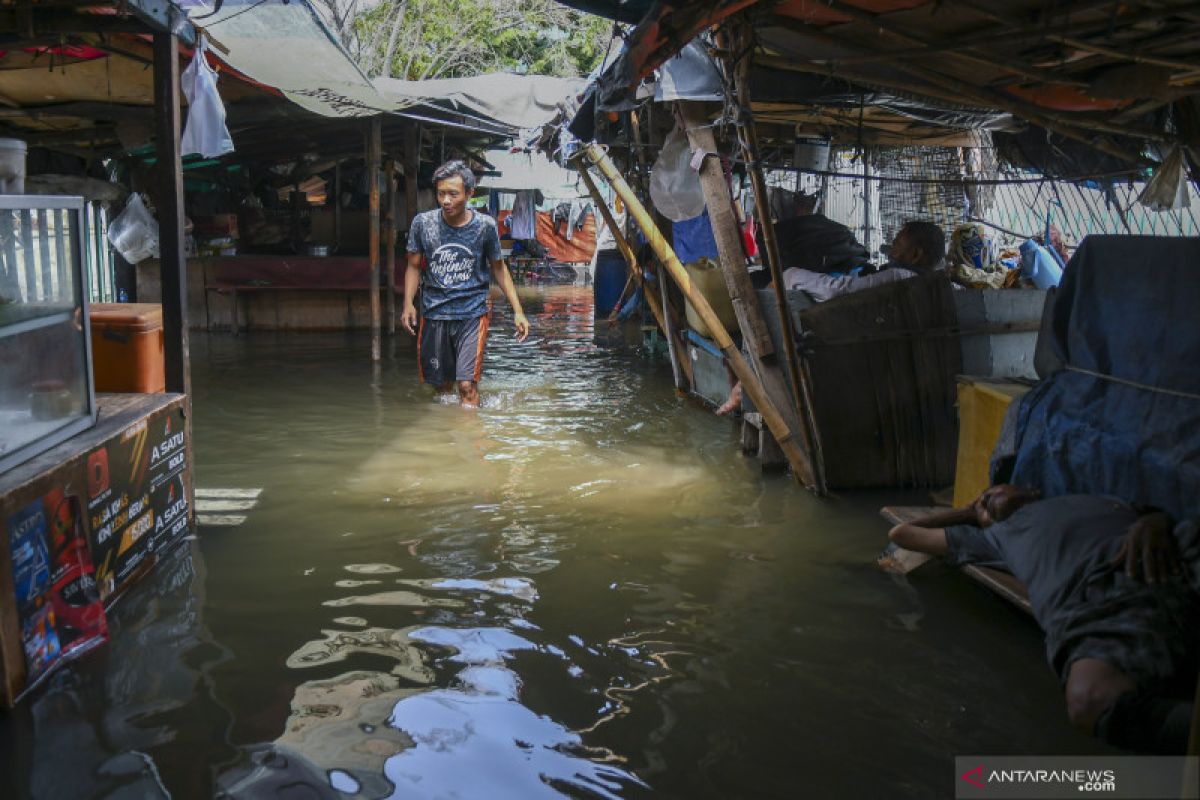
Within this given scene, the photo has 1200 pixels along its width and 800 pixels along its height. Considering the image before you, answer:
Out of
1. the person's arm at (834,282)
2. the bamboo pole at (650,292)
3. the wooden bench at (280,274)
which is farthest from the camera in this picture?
the wooden bench at (280,274)

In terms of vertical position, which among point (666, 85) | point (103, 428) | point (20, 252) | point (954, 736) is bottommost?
point (954, 736)

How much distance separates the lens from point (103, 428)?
4.18 meters

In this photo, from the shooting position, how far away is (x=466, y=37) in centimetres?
2392

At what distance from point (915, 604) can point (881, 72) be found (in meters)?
3.49

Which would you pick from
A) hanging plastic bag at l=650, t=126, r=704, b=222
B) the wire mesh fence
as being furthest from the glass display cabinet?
the wire mesh fence

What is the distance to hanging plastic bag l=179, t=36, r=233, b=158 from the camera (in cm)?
690

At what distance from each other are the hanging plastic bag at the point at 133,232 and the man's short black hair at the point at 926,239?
1037cm

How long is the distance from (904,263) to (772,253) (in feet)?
4.94

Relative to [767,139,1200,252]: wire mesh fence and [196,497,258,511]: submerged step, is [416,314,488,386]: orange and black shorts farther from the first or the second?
[767,139,1200,252]: wire mesh fence

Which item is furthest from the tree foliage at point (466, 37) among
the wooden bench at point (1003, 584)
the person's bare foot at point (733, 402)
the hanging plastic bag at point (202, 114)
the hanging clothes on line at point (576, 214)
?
the wooden bench at point (1003, 584)

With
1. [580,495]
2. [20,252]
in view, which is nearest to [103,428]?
[20,252]

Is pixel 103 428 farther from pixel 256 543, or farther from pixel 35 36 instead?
pixel 35 36

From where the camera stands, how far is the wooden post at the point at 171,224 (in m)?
4.84

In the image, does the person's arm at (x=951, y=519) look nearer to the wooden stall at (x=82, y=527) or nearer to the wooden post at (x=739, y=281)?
the wooden post at (x=739, y=281)
